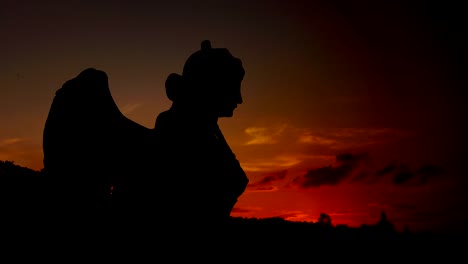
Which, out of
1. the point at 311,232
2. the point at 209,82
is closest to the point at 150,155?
the point at 209,82

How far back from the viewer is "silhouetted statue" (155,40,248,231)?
320cm

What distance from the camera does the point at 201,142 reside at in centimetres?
336

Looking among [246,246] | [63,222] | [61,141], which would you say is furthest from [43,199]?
[246,246]

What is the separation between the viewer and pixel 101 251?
2.92 meters

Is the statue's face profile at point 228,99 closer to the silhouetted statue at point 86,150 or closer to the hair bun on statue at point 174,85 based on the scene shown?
the hair bun on statue at point 174,85

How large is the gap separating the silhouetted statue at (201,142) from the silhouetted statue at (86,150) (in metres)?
0.29

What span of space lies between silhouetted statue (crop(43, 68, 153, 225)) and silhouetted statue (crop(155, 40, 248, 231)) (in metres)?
0.29

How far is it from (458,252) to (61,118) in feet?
124

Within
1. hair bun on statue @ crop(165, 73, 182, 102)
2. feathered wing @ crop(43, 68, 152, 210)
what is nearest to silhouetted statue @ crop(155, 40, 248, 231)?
hair bun on statue @ crop(165, 73, 182, 102)

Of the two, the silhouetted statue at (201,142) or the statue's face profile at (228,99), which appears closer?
the silhouetted statue at (201,142)

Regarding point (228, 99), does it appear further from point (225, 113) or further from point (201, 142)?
point (201, 142)

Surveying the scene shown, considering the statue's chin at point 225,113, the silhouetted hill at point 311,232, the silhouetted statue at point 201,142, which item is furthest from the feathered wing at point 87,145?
the silhouetted hill at point 311,232

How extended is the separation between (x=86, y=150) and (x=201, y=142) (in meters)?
0.93

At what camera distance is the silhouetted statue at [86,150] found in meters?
2.96
